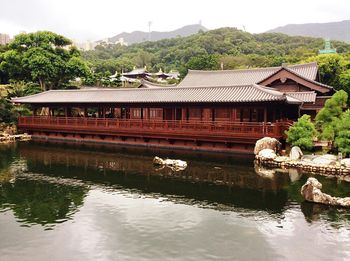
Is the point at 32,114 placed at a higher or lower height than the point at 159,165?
higher

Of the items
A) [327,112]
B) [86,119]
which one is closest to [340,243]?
[327,112]

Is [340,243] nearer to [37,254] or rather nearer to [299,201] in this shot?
[299,201]

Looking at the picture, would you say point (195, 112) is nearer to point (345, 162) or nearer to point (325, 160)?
point (325, 160)

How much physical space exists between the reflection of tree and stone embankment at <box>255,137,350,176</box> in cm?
1482

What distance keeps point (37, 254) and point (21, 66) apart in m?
53.8

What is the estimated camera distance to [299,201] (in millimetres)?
19891

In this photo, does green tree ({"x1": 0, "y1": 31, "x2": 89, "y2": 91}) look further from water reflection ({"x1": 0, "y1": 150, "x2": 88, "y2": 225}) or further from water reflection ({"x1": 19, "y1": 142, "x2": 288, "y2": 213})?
water reflection ({"x1": 0, "y1": 150, "x2": 88, "y2": 225})

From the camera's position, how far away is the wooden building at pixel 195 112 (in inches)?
1324

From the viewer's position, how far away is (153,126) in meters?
38.5

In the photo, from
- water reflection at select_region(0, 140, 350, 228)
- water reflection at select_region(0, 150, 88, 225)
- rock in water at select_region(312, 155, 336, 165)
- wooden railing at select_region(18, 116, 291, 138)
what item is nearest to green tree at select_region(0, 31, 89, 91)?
wooden railing at select_region(18, 116, 291, 138)

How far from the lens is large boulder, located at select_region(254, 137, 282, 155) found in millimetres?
30625

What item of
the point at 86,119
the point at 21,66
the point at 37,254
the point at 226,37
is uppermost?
the point at 226,37

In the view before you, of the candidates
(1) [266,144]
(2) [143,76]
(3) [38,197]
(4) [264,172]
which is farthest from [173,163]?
(2) [143,76]

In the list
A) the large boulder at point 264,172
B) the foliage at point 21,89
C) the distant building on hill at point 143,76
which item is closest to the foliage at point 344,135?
the large boulder at point 264,172
